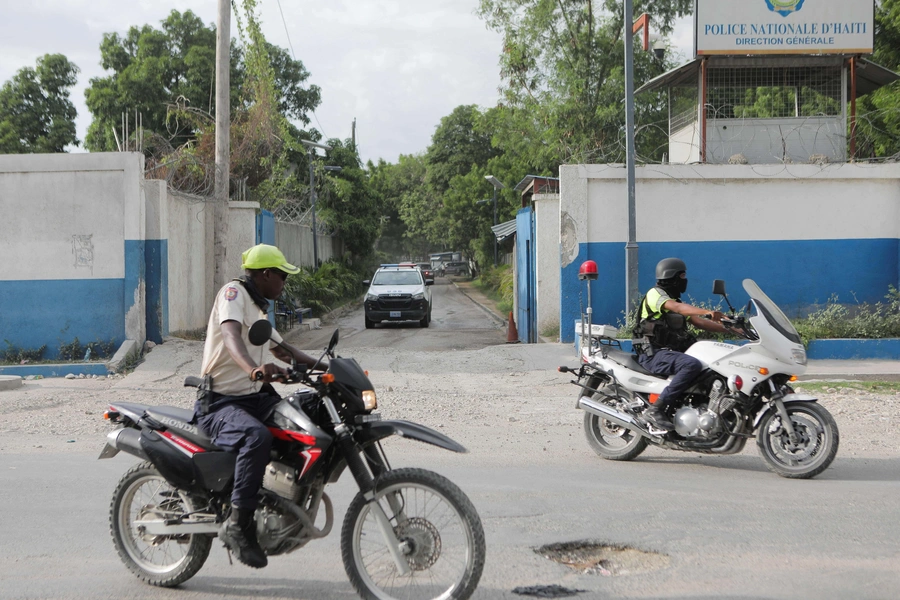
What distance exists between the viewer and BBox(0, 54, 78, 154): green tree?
41031mm

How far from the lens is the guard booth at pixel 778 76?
1586 cm

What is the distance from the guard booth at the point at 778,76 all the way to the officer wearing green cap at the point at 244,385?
12188mm

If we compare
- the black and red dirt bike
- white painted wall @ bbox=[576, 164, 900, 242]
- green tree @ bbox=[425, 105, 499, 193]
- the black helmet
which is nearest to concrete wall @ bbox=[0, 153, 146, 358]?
white painted wall @ bbox=[576, 164, 900, 242]

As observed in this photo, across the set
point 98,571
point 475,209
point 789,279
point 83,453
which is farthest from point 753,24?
point 475,209

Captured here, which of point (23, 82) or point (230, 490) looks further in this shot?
point (23, 82)

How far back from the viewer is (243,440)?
3922mm

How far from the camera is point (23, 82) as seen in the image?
4141cm

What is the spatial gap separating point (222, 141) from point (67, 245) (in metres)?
3.28

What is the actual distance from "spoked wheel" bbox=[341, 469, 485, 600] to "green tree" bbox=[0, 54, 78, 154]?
42763 millimetres

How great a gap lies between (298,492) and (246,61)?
1516 centimetres

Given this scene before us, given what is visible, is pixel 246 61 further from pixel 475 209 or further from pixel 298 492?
pixel 475 209

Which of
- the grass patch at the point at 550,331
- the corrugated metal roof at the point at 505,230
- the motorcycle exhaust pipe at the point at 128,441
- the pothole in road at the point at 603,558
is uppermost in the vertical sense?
the corrugated metal roof at the point at 505,230

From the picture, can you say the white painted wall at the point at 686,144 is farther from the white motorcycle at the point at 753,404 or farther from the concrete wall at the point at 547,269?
the white motorcycle at the point at 753,404

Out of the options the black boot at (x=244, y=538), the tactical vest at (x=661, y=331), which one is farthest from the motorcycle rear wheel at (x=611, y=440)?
the black boot at (x=244, y=538)
